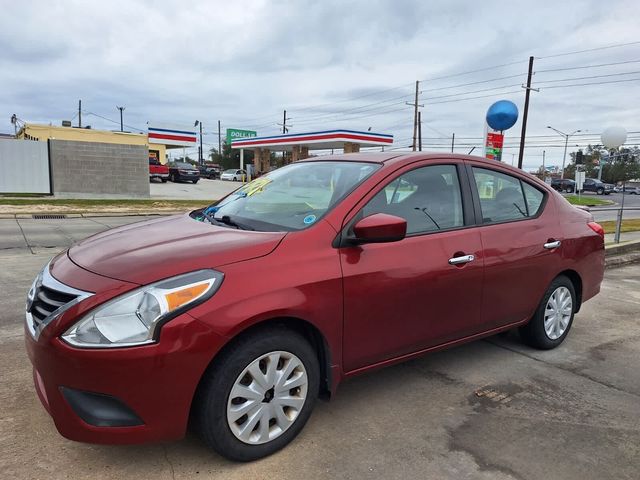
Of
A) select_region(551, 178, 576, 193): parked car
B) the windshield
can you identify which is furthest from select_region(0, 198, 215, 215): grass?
select_region(551, 178, 576, 193): parked car

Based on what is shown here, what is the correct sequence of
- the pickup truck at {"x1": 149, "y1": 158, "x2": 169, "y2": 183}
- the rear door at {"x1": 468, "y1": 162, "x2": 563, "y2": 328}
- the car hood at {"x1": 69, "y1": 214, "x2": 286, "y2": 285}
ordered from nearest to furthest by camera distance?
the car hood at {"x1": 69, "y1": 214, "x2": 286, "y2": 285}, the rear door at {"x1": 468, "y1": 162, "x2": 563, "y2": 328}, the pickup truck at {"x1": 149, "y1": 158, "x2": 169, "y2": 183}

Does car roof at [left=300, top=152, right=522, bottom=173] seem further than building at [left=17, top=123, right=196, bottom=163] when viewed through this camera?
No

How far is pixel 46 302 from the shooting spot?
7.85 ft

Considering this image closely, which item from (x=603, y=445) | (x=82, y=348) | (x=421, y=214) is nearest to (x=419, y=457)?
(x=603, y=445)

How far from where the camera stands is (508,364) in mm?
4055

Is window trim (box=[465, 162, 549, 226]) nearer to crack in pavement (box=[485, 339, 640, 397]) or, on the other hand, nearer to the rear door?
the rear door

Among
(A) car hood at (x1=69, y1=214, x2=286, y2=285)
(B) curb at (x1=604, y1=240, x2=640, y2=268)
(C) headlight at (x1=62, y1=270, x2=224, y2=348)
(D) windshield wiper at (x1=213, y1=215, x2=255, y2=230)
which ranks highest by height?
(D) windshield wiper at (x1=213, y1=215, x2=255, y2=230)

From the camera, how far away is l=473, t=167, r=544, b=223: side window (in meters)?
→ 3.76

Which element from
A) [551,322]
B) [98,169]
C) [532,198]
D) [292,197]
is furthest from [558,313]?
[98,169]

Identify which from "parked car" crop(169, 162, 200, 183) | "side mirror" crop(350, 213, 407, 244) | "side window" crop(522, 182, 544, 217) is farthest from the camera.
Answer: "parked car" crop(169, 162, 200, 183)

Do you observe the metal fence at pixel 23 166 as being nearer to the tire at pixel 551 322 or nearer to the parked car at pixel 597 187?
the tire at pixel 551 322

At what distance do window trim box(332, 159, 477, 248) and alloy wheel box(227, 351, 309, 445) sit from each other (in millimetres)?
723

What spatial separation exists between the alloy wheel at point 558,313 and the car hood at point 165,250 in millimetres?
2701

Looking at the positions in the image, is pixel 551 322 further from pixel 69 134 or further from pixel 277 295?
pixel 69 134
